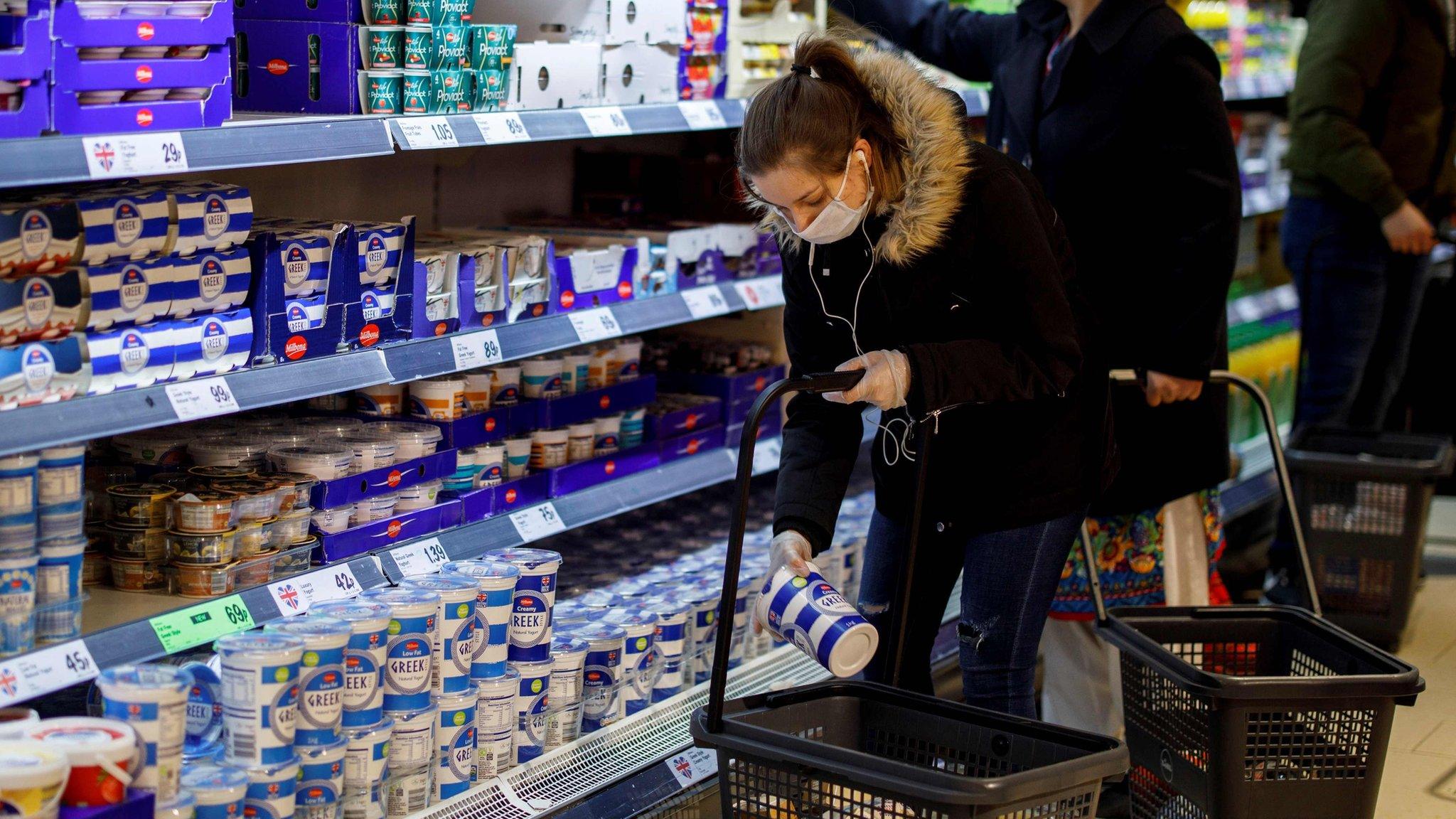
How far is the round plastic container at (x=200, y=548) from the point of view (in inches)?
90.5

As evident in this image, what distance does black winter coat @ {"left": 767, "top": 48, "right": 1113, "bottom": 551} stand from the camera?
84.7 inches

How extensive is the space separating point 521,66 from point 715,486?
5.40 ft

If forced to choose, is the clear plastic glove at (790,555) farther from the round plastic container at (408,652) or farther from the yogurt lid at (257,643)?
the yogurt lid at (257,643)

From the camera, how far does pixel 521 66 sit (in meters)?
2.74

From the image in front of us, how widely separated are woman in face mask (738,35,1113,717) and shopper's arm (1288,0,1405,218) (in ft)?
7.66

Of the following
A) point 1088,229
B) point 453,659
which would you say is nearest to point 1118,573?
point 1088,229

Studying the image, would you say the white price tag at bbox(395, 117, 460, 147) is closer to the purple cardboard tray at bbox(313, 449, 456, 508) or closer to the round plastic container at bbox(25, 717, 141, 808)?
the purple cardboard tray at bbox(313, 449, 456, 508)

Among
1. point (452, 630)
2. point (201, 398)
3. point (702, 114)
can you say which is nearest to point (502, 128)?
point (702, 114)

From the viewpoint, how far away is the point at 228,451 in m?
2.54

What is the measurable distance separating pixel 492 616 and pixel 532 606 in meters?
0.12

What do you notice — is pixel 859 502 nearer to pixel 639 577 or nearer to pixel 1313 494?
pixel 639 577

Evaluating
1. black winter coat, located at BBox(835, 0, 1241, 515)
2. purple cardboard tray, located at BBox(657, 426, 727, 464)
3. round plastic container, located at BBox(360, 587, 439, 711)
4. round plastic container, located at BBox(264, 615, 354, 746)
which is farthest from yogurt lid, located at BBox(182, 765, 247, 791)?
black winter coat, located at BBox(835, 0, 1241, 515)

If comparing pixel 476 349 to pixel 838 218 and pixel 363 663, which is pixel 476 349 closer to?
pixel 363 663

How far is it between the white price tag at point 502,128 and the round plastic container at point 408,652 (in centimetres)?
79
